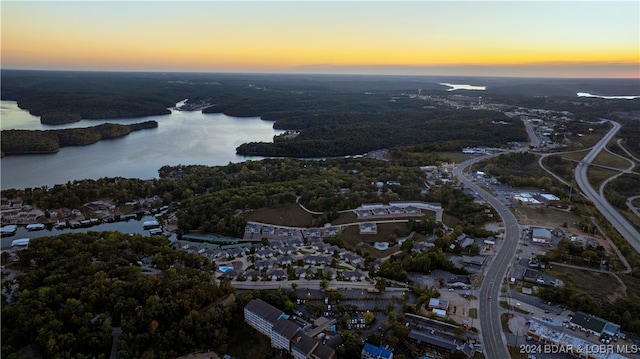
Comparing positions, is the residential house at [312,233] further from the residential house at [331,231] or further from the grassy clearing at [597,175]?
the grassy clearing at [597,175]

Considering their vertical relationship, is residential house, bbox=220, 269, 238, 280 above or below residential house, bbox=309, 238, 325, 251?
above

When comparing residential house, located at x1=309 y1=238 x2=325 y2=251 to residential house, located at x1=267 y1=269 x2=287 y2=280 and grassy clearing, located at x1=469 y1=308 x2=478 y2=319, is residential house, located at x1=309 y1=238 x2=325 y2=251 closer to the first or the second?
residential house, located at x1=267 y1=269 x2=287 y2=280

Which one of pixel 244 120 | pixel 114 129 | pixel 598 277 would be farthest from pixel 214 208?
pixel 244 120

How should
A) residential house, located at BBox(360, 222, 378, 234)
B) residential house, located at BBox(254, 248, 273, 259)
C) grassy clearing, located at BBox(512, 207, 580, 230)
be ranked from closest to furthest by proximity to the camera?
residential house, located at BBox(254, 248, 273, 259) → residential house, located at BBox(360, 222, 378, 234) → grassy clearing, located at BBox(512, 207, 580, 230)

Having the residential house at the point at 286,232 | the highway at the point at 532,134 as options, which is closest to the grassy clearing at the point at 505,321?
the residential house at the point at 286,232

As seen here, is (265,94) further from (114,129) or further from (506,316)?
(506,316)

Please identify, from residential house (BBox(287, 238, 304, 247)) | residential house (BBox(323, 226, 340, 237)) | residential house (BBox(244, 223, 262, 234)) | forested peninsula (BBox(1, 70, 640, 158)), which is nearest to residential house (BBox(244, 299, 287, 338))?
residential house (BBox(287, 238, 304, 247))
